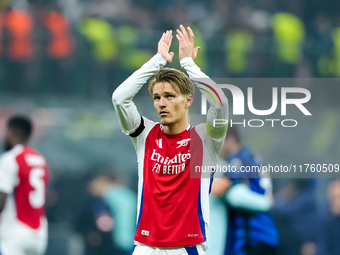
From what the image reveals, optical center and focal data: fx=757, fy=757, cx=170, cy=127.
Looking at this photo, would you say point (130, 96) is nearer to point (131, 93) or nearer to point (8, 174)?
point (131, 93)

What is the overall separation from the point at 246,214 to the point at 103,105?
4.38 meters

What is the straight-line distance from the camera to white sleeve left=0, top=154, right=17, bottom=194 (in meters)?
6.22

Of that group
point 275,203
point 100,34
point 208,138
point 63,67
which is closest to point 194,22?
point 100,34

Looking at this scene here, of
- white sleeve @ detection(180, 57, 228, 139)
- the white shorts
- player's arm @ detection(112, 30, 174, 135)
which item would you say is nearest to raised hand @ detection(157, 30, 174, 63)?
player's arm @ detection(112, 30, 174, 135)

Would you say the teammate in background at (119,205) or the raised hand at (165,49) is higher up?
the teammate in background at (119,205)

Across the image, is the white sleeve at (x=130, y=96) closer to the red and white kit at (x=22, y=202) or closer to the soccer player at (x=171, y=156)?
the soccer player at (x=171, y=156)

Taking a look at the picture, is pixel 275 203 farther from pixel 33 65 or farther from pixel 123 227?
pixel 33 65

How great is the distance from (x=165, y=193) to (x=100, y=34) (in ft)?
23.8

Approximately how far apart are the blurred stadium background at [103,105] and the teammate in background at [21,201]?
292cm

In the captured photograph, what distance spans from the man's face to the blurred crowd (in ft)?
18.5

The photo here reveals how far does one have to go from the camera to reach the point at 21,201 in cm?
643

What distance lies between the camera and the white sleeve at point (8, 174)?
622 cm

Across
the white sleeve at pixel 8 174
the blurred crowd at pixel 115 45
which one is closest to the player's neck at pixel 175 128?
the white sleeve at pixel 8 174

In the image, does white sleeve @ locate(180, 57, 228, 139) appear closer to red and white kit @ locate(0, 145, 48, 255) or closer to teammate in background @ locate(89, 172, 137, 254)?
red and white kit @ locate(0, 145, 48, 255)
